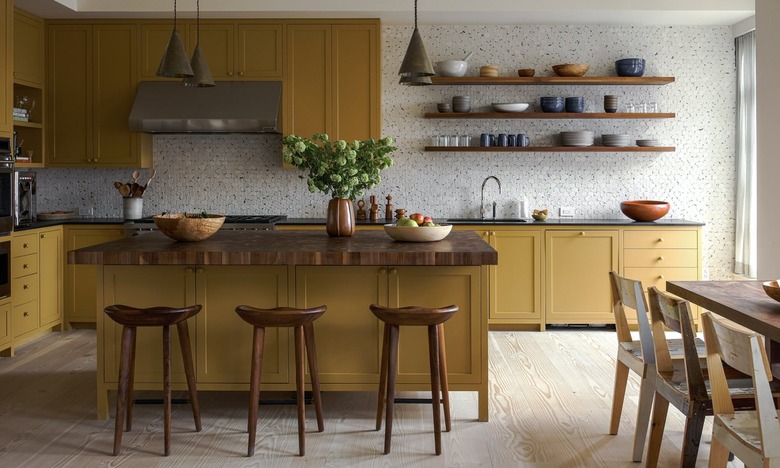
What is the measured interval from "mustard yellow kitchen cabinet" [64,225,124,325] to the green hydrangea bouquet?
270 centimetres

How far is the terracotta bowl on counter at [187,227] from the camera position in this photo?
4137mm

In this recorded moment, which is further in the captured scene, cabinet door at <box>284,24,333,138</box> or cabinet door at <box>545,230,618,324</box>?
cabinet door at <box>284,24,333,138</box>

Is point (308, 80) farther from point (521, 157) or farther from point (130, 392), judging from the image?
point (130, 392)

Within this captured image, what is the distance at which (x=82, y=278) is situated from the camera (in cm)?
636

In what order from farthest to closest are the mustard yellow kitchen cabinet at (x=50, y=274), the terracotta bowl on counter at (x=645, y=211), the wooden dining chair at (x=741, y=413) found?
the terracotta bowl on counter at (x=645, y=211) < the mustard yellow kitchen cabinet at (x=50, y=274) < the wooden dining chair at (x=741, y=413)

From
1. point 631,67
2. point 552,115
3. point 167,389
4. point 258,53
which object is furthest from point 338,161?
point 631,67

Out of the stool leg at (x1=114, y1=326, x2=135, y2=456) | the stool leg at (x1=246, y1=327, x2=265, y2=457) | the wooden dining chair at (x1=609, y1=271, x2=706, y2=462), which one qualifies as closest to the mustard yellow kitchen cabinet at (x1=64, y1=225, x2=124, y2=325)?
the stool leg at (x1=114, y1=326, x2=135, y2=456)

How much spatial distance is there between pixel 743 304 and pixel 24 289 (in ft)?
16.0

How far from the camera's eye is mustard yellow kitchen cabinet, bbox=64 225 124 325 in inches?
250

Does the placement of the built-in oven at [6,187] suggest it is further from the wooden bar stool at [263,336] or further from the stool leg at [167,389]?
the wooden bar stool at [263,336]

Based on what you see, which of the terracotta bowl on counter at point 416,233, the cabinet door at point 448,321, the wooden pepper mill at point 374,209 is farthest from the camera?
the wooden pepper mill at point 374,209

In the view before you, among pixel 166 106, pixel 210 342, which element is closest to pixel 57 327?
pixel 166 106

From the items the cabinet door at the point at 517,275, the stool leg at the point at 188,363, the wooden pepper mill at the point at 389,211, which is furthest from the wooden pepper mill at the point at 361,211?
the stool leg at the point at 188,363

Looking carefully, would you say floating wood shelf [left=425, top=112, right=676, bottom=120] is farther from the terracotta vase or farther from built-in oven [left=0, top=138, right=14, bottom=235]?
built-in oven [left=0, top=138, right=14, bottom=235]
